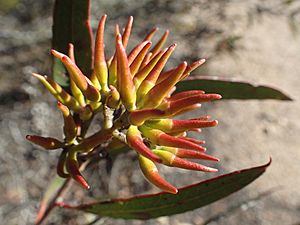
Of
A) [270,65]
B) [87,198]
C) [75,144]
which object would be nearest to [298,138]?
[270,65]

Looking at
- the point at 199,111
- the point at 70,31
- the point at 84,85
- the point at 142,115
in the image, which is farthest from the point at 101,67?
the point at 199,111

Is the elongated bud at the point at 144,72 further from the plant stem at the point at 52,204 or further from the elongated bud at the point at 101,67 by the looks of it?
the plant stem at the point at 52,204

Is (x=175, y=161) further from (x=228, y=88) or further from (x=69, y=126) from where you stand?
(x=228, y=88)

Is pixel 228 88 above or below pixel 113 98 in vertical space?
below

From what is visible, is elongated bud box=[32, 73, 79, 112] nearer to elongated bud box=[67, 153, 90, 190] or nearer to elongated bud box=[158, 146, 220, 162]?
elongated bud box=[67, 153, 90, 190]

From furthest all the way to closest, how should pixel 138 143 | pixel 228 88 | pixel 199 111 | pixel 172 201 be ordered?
pixel 199 111, pixel 228 88, pixel 172 201, pixel 138 143

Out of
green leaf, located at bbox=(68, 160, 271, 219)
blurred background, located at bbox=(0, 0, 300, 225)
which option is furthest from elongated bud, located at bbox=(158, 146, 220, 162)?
blurred background, located at bbox=(0, 0, 300, 225)
